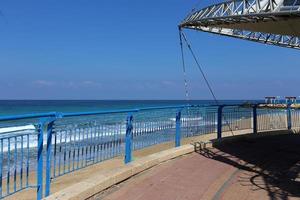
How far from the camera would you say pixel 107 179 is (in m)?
8.49

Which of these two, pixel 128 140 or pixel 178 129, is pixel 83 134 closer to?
pixel 128 140

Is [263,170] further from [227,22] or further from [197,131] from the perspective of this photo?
[227,22]

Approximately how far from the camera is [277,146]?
1527 centimetres

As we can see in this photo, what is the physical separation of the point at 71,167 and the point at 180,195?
7.48ft

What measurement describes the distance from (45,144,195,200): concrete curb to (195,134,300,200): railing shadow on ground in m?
1.68

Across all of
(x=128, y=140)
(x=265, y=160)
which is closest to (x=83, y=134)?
(x=128, y=140)

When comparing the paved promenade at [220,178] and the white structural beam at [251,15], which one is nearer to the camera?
the paved promenade at [220,178]

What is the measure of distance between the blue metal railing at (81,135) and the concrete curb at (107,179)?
1.10 ft

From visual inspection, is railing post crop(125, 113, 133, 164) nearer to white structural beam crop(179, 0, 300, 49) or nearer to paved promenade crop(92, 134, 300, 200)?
paved promenade crop(92, 134, 300, 200)

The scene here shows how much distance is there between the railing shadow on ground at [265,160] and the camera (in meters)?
9.02

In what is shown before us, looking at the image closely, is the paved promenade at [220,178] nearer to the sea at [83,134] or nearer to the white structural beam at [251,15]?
the sea at [83,134]

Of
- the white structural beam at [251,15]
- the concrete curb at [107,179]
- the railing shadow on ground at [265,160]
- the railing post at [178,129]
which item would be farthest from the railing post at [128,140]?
the white structural beam at [251,15]

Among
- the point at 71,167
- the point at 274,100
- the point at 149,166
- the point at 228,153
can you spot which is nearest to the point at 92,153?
the point at 71,167

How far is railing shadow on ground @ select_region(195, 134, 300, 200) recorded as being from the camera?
902cm
